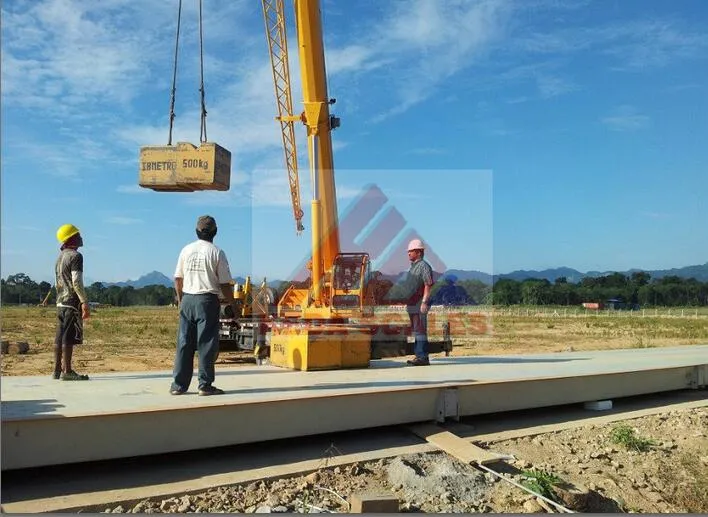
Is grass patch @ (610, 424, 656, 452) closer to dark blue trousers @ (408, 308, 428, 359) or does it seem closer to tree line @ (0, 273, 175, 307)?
dark blue trousers @ (408, 308, 428, 359)

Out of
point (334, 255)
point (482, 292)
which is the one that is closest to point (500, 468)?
point (334, 255)

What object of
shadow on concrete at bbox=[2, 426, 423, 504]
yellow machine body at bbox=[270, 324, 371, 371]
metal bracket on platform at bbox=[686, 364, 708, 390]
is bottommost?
shadow on concrete at bbox=[2, 426, 423, 504]

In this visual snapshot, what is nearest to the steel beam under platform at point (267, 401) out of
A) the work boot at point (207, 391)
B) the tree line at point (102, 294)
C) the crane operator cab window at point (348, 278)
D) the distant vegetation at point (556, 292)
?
the work boot at point (207, 391)

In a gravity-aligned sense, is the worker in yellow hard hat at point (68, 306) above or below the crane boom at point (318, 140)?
below

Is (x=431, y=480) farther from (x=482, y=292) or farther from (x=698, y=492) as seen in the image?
(x=482, y=292)

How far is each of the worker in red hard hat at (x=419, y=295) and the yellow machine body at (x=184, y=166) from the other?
2.66m

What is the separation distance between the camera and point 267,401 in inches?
186

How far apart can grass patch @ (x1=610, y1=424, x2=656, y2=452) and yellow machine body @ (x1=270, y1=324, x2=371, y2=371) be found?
2.85 m

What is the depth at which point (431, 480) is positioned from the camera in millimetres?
4742

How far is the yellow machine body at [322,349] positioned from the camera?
708cm

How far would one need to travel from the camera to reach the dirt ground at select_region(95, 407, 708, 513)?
434 cm

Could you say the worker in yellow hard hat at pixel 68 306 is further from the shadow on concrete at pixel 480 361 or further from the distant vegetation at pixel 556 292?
the distant vegetation at pixel 556 292

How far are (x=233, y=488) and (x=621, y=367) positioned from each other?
5.31 m

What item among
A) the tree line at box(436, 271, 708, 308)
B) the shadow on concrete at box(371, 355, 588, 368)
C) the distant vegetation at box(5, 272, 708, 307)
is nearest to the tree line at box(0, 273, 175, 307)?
the distant vegetation at box(5, 272, 708, 307)
